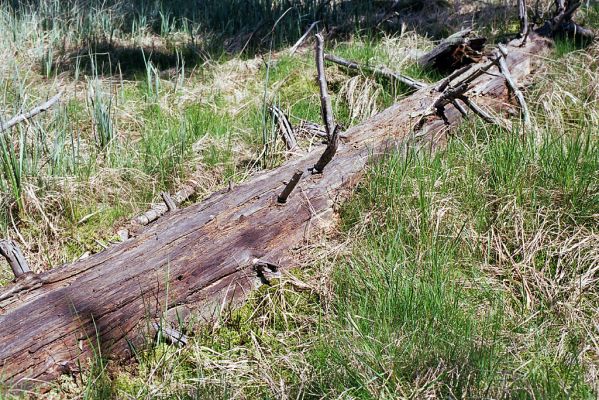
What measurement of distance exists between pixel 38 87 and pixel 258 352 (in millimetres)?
3327

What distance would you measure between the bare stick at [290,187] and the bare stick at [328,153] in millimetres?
177

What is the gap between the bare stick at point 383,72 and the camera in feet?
14.0

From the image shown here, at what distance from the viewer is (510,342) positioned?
2.24m

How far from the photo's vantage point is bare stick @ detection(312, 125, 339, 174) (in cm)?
267

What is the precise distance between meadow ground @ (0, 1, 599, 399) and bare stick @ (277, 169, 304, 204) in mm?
280

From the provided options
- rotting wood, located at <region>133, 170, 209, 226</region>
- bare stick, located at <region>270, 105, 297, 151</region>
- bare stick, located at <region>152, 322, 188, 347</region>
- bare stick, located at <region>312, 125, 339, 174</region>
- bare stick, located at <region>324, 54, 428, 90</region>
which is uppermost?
bare stick, located at <region>312, 125, 339, 174</region>

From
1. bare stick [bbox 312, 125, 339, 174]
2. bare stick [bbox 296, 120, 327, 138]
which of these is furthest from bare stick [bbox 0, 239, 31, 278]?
bare stick [bbox 296, 120, 327, 138]

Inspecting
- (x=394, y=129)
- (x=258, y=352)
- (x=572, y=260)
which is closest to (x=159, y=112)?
(x=394, y=129)

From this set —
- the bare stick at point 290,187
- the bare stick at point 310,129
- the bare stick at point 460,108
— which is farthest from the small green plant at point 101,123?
the bare stick at point 460,108

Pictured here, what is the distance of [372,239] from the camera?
112 inches

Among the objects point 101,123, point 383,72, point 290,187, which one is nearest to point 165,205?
point 101,123

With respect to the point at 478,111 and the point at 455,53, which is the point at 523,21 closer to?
the point at 455,53

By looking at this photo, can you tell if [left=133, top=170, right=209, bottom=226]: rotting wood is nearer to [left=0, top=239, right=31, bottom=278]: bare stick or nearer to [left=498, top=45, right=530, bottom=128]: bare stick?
[left=0, top=239, right=31, bottom=278]: bare stick

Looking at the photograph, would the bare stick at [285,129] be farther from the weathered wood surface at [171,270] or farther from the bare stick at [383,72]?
the bare stick at [383,72]
